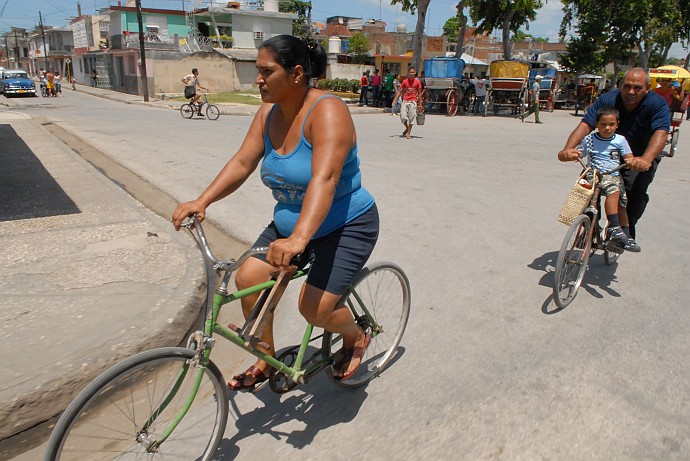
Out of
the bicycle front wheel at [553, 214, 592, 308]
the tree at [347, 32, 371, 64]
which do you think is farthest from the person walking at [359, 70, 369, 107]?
the tree at [347, 32, 371, 64]

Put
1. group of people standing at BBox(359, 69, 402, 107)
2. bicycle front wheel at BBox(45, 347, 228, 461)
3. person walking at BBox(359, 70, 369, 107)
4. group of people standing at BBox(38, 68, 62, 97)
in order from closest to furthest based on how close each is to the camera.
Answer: bicycle front wheel at BBox(45, 347, 228, 461), group of people standing at BBox(359, 69, 402, 107), person walking at BBox(359, 70, 369, 107), group of people standing at BBox(38, 68, 62, 97)

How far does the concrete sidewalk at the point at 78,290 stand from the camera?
2.87m

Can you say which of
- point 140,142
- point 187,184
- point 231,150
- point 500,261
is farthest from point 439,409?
point 140,142

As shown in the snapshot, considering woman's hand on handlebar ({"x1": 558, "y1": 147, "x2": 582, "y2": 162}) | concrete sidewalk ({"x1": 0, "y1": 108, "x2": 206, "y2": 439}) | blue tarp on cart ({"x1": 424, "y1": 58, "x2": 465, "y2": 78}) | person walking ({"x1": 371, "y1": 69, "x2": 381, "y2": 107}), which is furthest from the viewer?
person walking ({"x1": 371, "y1": 69, "x2": 381, "y2": 107})

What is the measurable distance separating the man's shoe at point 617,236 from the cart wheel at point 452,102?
18.7m

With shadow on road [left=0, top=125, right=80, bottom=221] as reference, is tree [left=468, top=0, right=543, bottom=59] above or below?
above

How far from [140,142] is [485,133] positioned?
9691mm

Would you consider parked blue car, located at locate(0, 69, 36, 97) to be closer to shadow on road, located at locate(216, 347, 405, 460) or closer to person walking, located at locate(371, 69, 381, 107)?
person walking, located at locate(371, 69, 381, 107)

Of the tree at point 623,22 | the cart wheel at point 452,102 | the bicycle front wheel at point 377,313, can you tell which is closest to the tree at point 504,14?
the tree at point 623,22

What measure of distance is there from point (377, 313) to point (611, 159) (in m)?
2.63

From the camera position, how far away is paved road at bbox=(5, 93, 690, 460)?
8.64 ft

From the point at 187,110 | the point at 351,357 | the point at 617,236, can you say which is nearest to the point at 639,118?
the point at 617,236

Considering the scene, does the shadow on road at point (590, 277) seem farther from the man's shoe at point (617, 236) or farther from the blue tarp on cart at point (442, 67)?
the blue tarp on cart at point (442, 67)

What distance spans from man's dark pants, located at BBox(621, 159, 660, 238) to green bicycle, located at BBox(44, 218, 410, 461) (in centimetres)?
304
